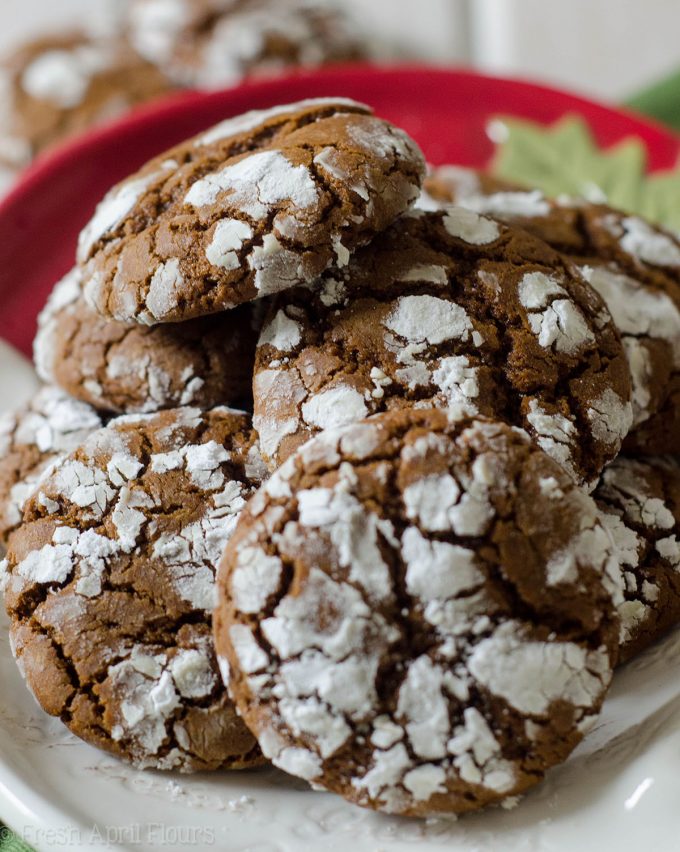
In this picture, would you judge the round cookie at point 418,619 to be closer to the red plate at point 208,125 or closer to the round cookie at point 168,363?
the round cookie at point 168,363

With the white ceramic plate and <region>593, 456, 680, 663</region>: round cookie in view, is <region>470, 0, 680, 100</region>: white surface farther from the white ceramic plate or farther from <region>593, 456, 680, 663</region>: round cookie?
the white ceramic plate

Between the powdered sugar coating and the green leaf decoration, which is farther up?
the powdered sugar coating

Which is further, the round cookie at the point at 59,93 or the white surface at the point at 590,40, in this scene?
the white surface at the point at 590,40

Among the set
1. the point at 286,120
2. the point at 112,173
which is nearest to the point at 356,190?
the point at 286,120

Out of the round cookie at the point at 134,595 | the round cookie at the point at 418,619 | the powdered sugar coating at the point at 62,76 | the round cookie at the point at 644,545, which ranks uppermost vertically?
the powdered sugar coating at the point at 62,76

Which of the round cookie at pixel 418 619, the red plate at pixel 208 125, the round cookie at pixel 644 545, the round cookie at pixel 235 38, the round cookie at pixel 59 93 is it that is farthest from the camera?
the round cookie at pixel 235 38

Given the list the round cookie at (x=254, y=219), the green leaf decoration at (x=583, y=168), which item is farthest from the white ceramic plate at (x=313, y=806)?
the green leaf decoration at (x=583, y=168)

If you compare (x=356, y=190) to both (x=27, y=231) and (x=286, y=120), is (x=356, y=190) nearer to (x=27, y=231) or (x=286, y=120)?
(x=286, y=120)

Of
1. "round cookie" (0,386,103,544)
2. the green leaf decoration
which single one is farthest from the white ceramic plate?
the green leaf decoration
